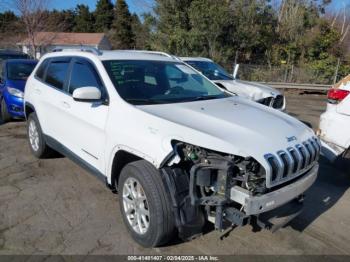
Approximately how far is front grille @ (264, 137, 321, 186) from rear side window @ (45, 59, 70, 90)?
3.14 meters

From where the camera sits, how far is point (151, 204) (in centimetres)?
306

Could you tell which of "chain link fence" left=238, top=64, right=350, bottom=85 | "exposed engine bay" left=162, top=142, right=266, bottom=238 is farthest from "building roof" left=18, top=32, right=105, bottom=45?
"exposed engine bay" left=162, top=142, right=266, bottom=238

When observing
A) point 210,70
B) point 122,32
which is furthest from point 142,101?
point 122,32

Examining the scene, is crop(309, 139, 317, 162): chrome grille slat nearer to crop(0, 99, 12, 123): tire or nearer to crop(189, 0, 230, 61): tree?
crop(0, 99, 12, 123): tire

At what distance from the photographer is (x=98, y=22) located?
6294 cm

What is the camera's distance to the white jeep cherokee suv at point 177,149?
9.51 feet

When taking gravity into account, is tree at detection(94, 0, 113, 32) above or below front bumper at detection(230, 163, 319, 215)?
above

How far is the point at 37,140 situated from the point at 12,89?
10.7 ft

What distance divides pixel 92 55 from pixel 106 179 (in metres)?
1.54

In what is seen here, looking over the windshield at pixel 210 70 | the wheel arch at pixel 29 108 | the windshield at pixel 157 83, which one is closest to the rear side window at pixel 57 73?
the wheel arch at pixel 29 108

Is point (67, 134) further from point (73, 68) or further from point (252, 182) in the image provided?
point (252, 182)

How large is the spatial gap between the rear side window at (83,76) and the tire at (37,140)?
4.45 feet

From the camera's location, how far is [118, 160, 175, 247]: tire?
3021 mm

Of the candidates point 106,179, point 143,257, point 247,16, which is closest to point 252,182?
point 143,257
